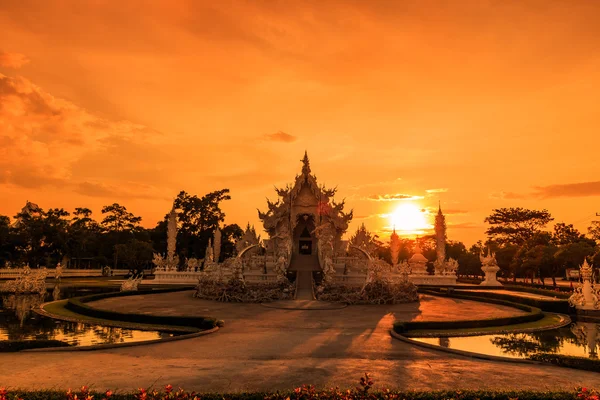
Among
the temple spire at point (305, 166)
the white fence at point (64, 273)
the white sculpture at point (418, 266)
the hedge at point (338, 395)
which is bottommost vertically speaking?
the white fence at point (64, 273)

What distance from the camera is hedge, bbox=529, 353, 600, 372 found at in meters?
12.8

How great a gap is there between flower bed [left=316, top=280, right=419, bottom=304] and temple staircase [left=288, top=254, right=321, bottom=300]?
139cm

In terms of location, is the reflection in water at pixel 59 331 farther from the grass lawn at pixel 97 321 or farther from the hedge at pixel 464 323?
the hedge at pixel 464 323

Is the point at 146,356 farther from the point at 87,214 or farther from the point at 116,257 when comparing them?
the point at 87,214

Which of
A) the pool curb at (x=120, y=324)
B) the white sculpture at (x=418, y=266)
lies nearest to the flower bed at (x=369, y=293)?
the pool curb at (x=120, y=324)

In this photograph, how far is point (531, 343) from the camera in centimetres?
1736

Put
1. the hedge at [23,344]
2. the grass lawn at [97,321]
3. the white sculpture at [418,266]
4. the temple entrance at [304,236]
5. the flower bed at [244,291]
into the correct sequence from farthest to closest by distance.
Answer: the white sculpture at [418,266]
the temple entrance at [304,236]
the flower bed at [244,291]
the grass lawn at [97,321]
the hedge at [23,344]

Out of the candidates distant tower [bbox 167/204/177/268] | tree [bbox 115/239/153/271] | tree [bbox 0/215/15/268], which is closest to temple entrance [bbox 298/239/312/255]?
distant tower [bbox 167/204/177/268]

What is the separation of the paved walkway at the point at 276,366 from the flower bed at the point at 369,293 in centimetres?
1141

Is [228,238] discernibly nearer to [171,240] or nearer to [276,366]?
[171,240]

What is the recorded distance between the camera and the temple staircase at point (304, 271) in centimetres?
3256

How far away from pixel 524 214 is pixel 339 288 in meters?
68.1

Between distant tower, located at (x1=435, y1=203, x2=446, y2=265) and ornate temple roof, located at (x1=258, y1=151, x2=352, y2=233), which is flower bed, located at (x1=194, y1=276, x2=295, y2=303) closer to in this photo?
ornate temple roof, located at (x1=258, y1=151, x2=352, y2=233)

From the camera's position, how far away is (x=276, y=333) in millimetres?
18047
